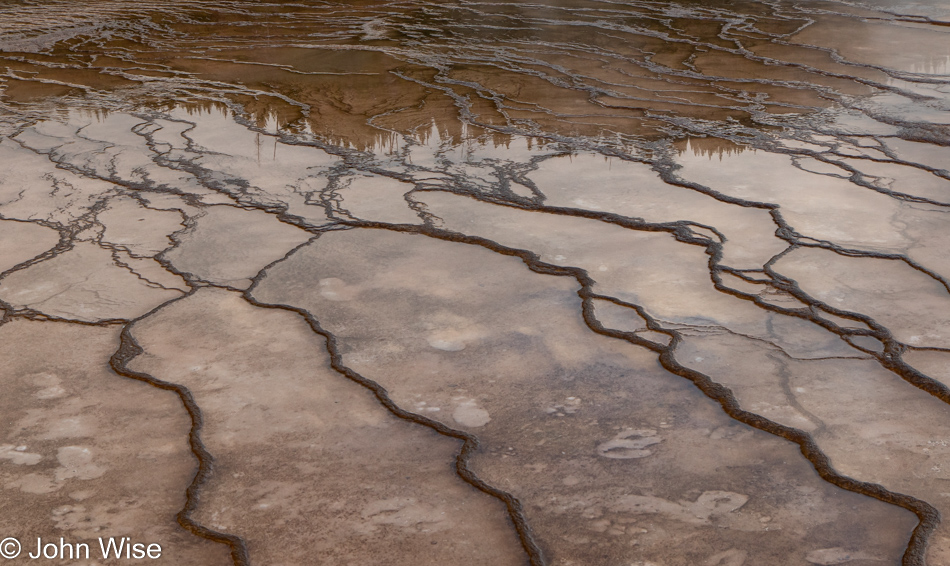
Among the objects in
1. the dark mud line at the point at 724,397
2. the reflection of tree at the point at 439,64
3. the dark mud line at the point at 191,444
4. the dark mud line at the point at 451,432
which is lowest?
the dark mud line at the point at 191,444

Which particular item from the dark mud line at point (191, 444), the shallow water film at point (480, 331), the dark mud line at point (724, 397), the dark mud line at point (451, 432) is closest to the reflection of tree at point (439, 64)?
the shallow water film at point (480, 331)

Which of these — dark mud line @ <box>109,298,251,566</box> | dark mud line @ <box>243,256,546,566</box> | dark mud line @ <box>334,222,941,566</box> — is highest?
dark mud line @ <box>334,222,941,566</box>

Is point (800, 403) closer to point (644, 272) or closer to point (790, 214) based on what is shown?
point (644, 272)

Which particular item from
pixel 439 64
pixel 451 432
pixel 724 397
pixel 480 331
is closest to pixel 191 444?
pixel 451 432

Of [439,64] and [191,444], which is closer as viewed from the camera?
[191,444]

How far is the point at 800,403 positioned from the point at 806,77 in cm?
387

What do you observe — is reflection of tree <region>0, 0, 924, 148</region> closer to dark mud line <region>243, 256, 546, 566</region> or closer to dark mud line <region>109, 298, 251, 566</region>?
dark mud line <region>243, 256, 546, 566</region>

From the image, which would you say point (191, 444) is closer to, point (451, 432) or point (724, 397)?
point (451, 432)

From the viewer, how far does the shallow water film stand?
1.43 metres

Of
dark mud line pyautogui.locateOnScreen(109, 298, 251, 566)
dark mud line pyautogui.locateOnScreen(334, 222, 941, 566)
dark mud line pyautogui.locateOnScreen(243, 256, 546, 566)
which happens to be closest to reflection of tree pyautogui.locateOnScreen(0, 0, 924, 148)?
dark mud line pyautogui.locateOnScreen(334, 222, 941, 566)

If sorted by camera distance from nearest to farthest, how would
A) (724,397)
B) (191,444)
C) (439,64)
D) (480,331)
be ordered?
(191,444), (724,397), (480,331), (439,64)

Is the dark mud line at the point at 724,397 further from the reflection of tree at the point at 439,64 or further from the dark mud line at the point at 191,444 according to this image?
the reflection of tree at the point at 439,64

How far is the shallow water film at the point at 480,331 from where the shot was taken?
1431mm

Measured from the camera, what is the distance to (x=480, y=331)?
2076 millimetres
